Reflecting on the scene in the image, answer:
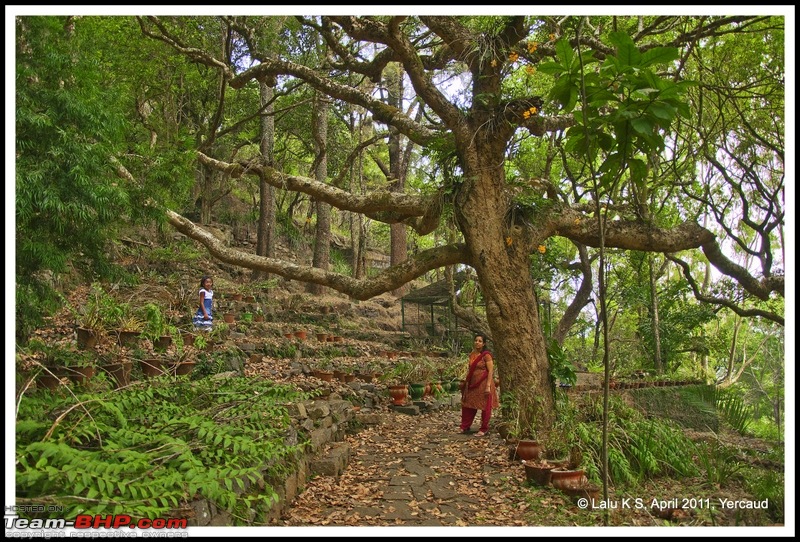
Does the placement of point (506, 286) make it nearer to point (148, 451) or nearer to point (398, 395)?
point (398, 395)

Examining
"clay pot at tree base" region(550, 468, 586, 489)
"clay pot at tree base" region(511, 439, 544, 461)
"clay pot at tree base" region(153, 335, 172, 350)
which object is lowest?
"clay pot at tree base" region(550, 468, 586, 489)

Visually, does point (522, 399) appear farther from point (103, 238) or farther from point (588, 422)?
point (103, 238)

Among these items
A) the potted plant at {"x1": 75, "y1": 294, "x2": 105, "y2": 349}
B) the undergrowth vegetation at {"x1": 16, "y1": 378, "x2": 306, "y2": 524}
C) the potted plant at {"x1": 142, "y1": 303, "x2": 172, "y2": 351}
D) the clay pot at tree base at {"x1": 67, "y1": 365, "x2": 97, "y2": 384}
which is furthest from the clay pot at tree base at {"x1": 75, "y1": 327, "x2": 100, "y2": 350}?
the undergrowth vegetation at {"x1": 16, "y1": 378, "x2": 306, "y2": 524}

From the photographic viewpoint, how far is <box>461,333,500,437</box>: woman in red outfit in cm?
647

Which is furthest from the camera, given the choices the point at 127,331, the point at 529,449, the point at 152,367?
the point at 127,331

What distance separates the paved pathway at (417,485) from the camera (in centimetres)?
394

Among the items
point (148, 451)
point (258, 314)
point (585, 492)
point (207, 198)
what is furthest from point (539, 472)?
point (207, 198)

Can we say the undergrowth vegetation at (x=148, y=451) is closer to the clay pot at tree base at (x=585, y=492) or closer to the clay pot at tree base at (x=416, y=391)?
the clay pot at tree base at (x=585, y=492)

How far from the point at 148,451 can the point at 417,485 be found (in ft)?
7.79

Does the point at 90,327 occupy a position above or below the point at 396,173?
below

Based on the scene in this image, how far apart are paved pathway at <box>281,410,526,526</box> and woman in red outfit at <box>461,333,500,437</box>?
25 centimetres

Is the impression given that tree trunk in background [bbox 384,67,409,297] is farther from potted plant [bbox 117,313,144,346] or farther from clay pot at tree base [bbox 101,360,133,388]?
clay pot at tree base [bbox 101,360,133,388]

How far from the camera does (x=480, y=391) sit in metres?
6.52

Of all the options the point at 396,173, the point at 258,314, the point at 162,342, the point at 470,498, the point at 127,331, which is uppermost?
the point at 396,173
